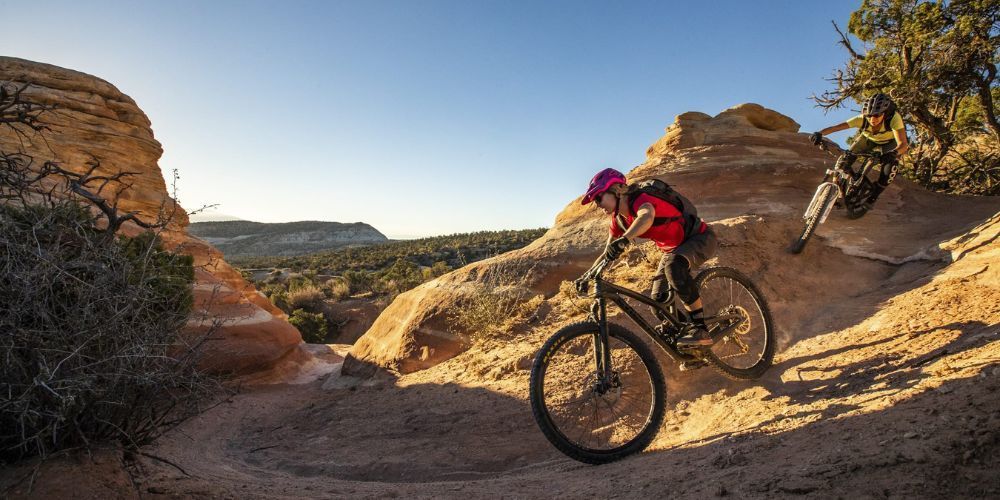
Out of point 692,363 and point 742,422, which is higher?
point 692,363

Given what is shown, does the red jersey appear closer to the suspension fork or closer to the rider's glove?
the rider's glove

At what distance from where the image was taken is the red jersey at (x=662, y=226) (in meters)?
4.11

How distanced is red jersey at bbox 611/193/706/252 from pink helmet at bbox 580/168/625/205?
0.81 ft

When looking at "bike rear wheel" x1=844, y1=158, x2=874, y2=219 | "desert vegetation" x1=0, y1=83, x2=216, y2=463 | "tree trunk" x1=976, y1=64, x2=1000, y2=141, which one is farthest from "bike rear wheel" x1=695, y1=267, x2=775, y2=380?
"tree trunk" x1=976, y1=64, x2=1000, y2=141

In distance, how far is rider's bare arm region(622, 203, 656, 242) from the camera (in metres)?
3.82

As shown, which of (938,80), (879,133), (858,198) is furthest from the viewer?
(938,80)

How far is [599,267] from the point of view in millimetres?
3855

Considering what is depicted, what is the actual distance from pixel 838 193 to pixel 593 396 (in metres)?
5.60

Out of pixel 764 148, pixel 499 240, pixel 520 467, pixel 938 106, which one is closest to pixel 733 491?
pixel 520 467

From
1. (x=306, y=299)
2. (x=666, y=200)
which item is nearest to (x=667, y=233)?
(x=666, y=200)

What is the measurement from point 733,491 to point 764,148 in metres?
10.7

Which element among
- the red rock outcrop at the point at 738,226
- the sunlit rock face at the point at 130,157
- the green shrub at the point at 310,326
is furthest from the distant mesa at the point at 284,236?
the red rock outcrop at the point at 738,226

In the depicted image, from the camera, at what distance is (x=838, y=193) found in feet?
23.0

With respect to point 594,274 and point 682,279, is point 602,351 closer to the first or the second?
point 594,274
